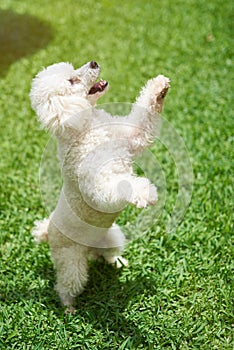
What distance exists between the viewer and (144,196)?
2.47 m

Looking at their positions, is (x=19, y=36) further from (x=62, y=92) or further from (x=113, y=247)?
(x=62, y=92)

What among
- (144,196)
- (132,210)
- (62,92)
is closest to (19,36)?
(132,210)

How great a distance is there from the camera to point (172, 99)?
5566 millimetres

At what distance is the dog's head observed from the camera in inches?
110

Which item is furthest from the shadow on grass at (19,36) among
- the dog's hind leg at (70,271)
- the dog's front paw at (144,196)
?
the dog's front paw at (144,196)

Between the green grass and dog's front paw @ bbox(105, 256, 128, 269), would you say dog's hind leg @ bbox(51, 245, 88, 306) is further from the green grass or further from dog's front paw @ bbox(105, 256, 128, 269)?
dog's front paw @ bbox(105, 256, 128, 269)

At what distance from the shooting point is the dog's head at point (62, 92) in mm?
2805

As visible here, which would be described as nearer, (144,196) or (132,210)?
(144,196)

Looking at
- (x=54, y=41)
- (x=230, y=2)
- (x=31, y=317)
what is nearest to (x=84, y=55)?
(x=54, y=41)

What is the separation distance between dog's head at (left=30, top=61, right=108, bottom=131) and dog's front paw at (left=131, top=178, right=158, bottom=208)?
0.57 meters

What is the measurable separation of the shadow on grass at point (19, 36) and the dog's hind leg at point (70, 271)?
3450 mm

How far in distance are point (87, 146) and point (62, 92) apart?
0.30m

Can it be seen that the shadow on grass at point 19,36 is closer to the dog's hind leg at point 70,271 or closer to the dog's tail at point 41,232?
the dog's tail at point 41,232

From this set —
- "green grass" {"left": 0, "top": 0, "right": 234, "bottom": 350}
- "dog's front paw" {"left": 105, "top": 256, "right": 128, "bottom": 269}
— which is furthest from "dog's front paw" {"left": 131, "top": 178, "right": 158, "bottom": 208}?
"dog's front paw" {"left": 105, "top": 256, "right": 128, "bottom": 269}
